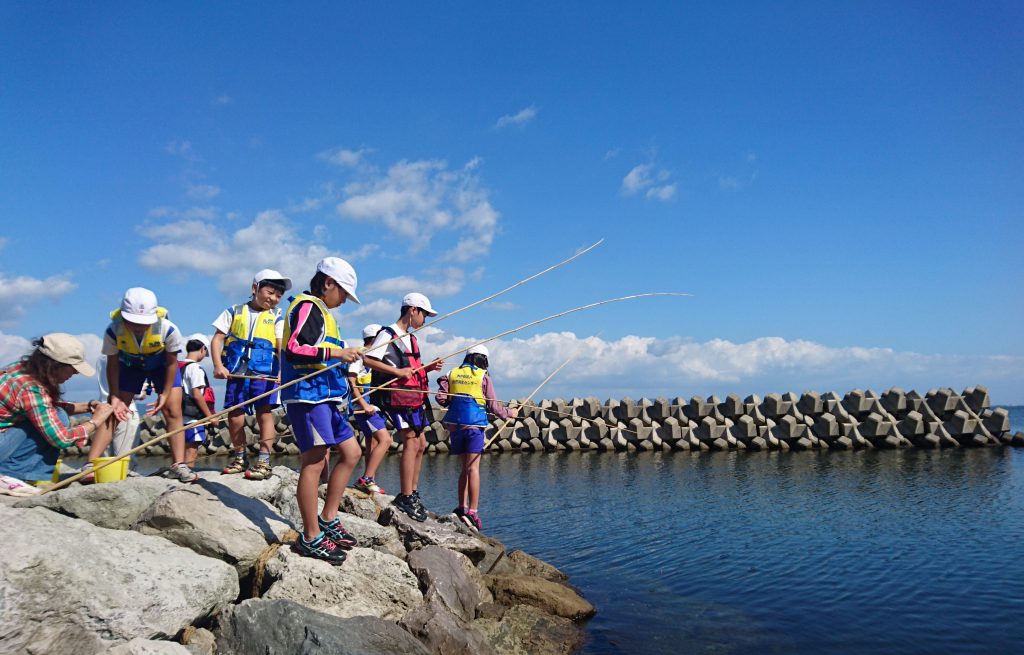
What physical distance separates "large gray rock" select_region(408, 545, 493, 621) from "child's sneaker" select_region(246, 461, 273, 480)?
216 centimetres

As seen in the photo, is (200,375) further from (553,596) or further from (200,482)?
(553,596)

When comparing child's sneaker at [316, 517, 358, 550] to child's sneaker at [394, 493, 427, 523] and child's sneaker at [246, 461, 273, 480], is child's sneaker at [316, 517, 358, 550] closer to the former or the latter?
child's sneaker at [394, 493, 427, 523]

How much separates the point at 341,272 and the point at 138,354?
239 centimetres

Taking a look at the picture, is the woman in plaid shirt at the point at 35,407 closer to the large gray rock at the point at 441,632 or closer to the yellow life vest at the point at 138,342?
the yellow life vest at the point at 138,342

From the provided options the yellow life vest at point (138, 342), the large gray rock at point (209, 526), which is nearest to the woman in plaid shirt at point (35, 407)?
the yellow life vest at point (138, 342)

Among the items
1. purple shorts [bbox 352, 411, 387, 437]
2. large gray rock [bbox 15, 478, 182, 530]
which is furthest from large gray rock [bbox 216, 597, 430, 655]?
purple shorts [bbox 352, 411, 387, 437]

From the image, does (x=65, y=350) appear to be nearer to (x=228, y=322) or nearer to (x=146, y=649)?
(x=228, y=322)

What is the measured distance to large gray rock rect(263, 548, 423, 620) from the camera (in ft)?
16.1

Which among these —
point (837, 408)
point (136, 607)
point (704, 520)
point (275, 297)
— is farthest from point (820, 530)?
point (837, 408)

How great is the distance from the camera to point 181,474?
680 cm

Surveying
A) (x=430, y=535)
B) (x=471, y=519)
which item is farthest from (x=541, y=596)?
(x=471, y=519)

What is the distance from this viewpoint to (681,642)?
19.9 ft

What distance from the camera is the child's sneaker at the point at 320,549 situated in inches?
205

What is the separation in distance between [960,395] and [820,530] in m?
15.0
